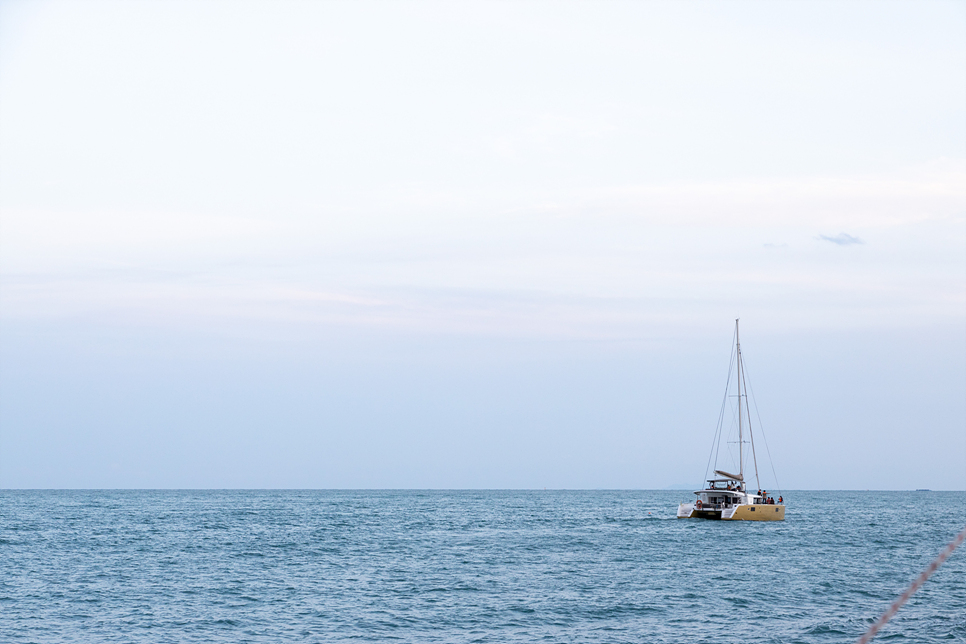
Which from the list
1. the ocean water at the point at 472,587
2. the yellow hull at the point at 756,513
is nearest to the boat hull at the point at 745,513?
the yellow hull at the point at 756,513

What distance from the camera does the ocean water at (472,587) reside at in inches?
1193

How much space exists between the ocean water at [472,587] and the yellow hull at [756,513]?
377 centimetres

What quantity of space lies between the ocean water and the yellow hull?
12.4 feet

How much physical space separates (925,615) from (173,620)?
82.6 ft

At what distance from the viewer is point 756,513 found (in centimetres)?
7656

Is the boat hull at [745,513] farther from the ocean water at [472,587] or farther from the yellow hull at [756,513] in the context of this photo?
the ocean water at [472,587]

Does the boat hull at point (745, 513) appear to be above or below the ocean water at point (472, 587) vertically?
above

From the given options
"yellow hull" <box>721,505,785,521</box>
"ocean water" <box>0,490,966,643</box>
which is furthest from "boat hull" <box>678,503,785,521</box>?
"ocean water" <box>0,490,966,643</box>

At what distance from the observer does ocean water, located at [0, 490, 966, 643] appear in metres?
30.3

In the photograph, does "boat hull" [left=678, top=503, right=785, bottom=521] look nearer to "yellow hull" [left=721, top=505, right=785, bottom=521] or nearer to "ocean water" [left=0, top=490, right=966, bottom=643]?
"yellow hull" [left=721, top=505, right=785, bottom=521]

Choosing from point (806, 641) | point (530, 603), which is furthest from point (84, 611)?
point (806, 641)

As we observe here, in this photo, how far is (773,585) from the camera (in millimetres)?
40875

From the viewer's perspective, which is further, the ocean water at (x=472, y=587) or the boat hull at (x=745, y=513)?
the boat hull at (x=745, y=513)

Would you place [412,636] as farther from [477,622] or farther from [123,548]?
[123,548]
